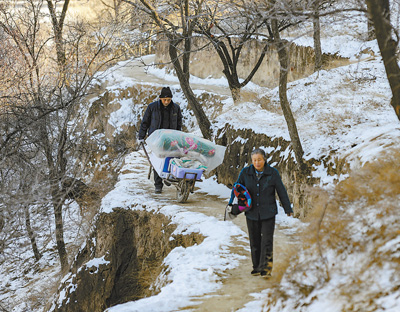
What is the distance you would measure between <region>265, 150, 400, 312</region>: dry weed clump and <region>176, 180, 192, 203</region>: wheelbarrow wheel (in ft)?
18.2

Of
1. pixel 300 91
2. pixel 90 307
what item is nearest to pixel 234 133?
→ pixel 300 91

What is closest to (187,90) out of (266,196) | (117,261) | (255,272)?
(117,261)

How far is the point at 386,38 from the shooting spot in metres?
5.21

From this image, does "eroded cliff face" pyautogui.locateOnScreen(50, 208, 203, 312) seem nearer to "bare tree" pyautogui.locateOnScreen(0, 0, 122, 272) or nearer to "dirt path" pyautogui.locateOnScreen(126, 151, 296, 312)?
"dirt path" pyautogui.locateOnScreen(126, 151, 296, 312)

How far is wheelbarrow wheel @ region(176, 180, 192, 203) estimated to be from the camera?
1008 centimetres

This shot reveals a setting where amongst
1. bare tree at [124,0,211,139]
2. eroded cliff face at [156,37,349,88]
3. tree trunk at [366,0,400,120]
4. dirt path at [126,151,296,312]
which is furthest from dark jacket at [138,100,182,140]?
eroded cliff face at [156,37,349,88]

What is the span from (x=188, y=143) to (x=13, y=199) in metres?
3.74

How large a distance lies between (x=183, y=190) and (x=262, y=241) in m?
4.58

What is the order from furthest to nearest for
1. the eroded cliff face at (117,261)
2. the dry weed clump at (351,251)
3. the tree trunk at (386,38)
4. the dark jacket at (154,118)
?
1. the dark jacket at (154,118)
2. the eroded cliff face at (117,261)
3. the tree trunk at (386,38)
4. the dry weed clump at (351,251)

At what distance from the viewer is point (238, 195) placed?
5.91 m

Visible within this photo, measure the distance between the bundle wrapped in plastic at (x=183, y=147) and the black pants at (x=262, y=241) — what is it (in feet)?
14.0

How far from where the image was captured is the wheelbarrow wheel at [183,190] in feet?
33.1

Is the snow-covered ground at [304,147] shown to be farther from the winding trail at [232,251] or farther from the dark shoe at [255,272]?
the dark shoe at [255,272]

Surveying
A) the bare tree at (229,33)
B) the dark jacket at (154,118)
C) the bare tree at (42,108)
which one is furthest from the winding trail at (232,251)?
Answer: the bare tree at (229,33)
